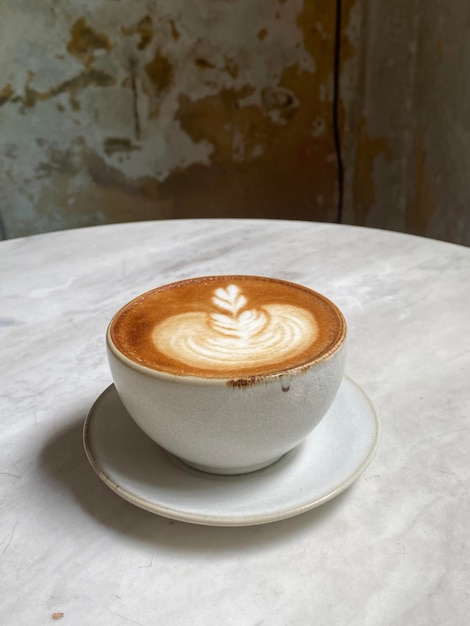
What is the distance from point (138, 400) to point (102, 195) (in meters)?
1.74

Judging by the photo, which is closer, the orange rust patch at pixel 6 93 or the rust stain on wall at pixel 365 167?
the orange rust patch at pixel 6 93

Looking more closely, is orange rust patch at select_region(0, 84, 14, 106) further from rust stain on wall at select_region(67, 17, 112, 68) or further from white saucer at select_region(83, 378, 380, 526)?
white saucer at select_region(83, 378, 380, 526)

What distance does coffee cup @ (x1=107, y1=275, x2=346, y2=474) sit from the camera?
411mm

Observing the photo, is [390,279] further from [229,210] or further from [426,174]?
[229,210]

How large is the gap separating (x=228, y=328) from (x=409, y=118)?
1721 mm

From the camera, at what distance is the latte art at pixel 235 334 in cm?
45

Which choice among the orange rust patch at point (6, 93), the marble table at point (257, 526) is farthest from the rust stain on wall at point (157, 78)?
the marble table at point (257, 526)

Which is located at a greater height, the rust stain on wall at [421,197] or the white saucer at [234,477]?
the white saucer at [234,477]

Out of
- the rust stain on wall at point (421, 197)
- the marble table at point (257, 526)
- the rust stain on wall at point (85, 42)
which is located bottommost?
the rust stain on wall at point (421, 197)

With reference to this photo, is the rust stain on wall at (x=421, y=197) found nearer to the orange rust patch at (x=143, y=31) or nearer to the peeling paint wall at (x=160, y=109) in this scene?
the peeling paint wall at (x=160, y=109)

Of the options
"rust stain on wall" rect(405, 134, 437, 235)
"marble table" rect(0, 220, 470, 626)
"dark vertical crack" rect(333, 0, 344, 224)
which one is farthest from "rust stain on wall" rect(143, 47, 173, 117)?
"marble table" rect(0, 220, 470, 626)

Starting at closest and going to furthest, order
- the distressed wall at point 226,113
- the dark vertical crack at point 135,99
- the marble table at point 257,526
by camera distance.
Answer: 1. the marble table at point 257,526
2. the distressed wall at point 226,113
3. the dark vertical crack at point 135,99

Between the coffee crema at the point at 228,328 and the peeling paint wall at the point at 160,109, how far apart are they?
5.09ft

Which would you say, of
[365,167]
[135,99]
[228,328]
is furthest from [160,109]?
[228,328]
